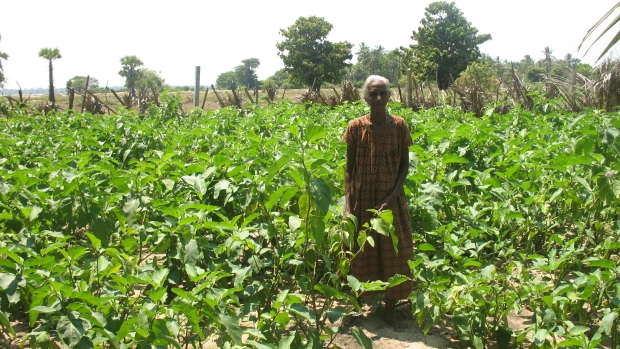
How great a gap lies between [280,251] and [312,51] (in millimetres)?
34803

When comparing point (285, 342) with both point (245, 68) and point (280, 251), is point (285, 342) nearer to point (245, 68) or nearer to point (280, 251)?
point (280, 251)

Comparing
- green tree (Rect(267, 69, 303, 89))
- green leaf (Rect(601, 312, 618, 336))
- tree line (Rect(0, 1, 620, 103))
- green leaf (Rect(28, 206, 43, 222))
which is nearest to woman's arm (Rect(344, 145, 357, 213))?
green leaf (Rect(601, 312, 618, 336))

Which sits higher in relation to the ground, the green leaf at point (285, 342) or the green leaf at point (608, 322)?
the green leaf at point (285, 342)

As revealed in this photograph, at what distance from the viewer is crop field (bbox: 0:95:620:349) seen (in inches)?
80.9

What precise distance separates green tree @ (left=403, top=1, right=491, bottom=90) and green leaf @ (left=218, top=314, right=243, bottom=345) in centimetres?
3813

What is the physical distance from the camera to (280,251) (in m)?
2.77

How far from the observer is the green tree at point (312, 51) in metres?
36.4

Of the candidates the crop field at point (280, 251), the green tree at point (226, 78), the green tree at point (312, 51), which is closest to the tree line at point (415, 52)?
the green tree at point (312, 51)

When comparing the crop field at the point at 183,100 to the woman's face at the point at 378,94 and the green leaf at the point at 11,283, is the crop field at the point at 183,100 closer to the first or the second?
the woman's face at the point at 378,94

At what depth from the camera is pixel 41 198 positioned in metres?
3.10

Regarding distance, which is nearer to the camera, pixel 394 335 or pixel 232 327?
pixel 232 327

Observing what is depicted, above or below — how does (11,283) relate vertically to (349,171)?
below

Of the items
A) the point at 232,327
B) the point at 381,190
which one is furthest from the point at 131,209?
the point at 381,190

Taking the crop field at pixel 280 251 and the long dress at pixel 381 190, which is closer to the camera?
the crop field at pixel 280 251
